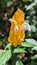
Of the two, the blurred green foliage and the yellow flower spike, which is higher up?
the yellow flower spike

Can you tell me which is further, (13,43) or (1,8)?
(1,8)

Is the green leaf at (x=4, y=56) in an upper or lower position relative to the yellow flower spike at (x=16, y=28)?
lower

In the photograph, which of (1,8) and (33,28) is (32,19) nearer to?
(33,28)

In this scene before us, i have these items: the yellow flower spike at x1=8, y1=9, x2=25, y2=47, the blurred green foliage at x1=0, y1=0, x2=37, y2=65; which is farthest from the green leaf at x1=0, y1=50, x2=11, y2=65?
the yellow flower spike at x1=8, y1=9, x2=25, y2=47

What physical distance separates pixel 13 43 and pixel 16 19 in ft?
0.74

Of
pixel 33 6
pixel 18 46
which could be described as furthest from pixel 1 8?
pixel 18 46

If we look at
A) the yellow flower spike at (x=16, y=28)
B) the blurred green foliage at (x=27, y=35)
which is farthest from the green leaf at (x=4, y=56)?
the yellow flower spike at (x=16, y=28)

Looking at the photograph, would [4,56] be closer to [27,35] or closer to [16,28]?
[16,28]

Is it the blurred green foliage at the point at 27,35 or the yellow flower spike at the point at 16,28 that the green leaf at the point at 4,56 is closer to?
the blurred green foliage at the point at 27,35

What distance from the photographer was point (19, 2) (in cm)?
402

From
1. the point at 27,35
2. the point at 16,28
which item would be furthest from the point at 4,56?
the point at 27,35

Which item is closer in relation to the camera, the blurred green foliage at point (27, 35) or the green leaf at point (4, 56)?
the green leaf at point (4, 56)

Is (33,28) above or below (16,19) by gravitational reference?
below

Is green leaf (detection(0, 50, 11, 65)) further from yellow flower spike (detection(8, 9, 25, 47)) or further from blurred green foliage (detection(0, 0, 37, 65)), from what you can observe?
yellow flower spike (detection(8, 9, 25, 47))
